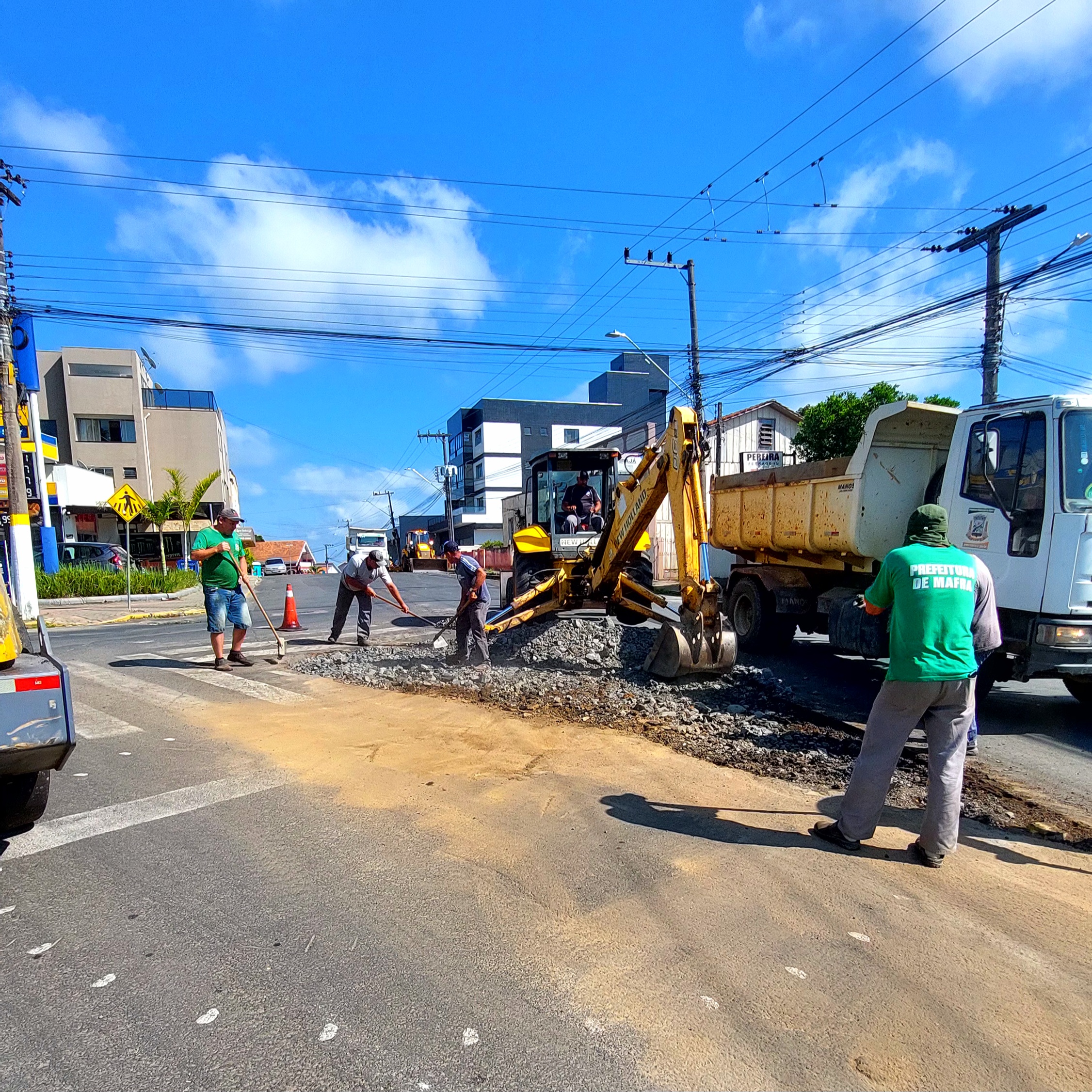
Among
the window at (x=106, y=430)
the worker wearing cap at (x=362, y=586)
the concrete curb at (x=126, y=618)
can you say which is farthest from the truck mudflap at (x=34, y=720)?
the window at (x=106, y=430)

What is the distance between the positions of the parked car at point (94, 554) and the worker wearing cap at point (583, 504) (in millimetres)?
20451

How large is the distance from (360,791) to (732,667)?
168 inches

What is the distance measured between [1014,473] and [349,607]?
8.49 m

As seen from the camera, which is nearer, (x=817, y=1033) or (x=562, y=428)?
(x=817, y=1033)

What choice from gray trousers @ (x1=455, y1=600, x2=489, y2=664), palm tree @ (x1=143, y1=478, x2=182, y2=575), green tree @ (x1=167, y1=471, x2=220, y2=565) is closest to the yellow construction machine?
gray trousers @ (x1=455, y1=600, x2=489, y2=664)

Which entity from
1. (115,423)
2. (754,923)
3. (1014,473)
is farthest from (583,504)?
(115,423)

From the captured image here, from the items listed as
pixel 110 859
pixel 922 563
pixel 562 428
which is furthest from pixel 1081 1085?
pixel 562 428

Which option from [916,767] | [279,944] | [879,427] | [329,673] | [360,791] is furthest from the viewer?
[329,673]

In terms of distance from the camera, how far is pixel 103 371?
130ft

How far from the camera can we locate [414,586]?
2603cm

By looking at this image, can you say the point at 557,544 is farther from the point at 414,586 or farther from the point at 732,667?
the point at 414,586

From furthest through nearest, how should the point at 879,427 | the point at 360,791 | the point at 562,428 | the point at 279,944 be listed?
the point at 562,428
the point at 879,427
the point at 360,791
the point at 279,944

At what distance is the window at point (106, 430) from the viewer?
39.0 m

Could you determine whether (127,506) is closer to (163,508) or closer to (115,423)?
(163,508)
